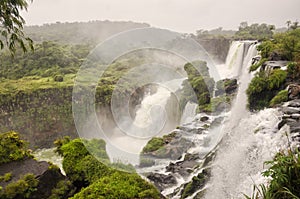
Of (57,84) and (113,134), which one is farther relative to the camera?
(57,84)

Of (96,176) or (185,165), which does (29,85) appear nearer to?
(185,165)

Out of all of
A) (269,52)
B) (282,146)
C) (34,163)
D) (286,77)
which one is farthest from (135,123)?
(269,52)

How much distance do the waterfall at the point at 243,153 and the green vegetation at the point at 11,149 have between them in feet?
11.8

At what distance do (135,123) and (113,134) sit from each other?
0.36 m

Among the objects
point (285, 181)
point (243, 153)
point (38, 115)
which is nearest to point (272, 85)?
point (243, 153)

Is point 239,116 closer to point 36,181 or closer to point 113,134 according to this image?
point 113,134

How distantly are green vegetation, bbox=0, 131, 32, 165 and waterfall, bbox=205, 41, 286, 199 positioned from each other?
11.8 ft

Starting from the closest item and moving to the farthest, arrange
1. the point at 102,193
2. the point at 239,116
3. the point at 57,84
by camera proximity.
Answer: the point at 102,193
the point at 239,116
the point at 57,84

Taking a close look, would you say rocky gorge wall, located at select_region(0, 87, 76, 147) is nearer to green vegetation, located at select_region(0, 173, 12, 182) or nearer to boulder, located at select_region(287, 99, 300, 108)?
green vegetation, located at select_region(0, 173, 12, 182)

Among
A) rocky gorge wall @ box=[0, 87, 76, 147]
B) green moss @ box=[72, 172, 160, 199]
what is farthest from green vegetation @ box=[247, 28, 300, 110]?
rocky gorge wall @ box=[0, 87, 76, 147]

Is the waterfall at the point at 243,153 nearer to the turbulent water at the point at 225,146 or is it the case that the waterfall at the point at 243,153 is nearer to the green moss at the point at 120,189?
the turbulent water at the point at 225,146

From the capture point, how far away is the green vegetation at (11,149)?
4156 mm

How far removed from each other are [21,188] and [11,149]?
1031mm

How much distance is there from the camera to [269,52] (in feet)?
34.9
